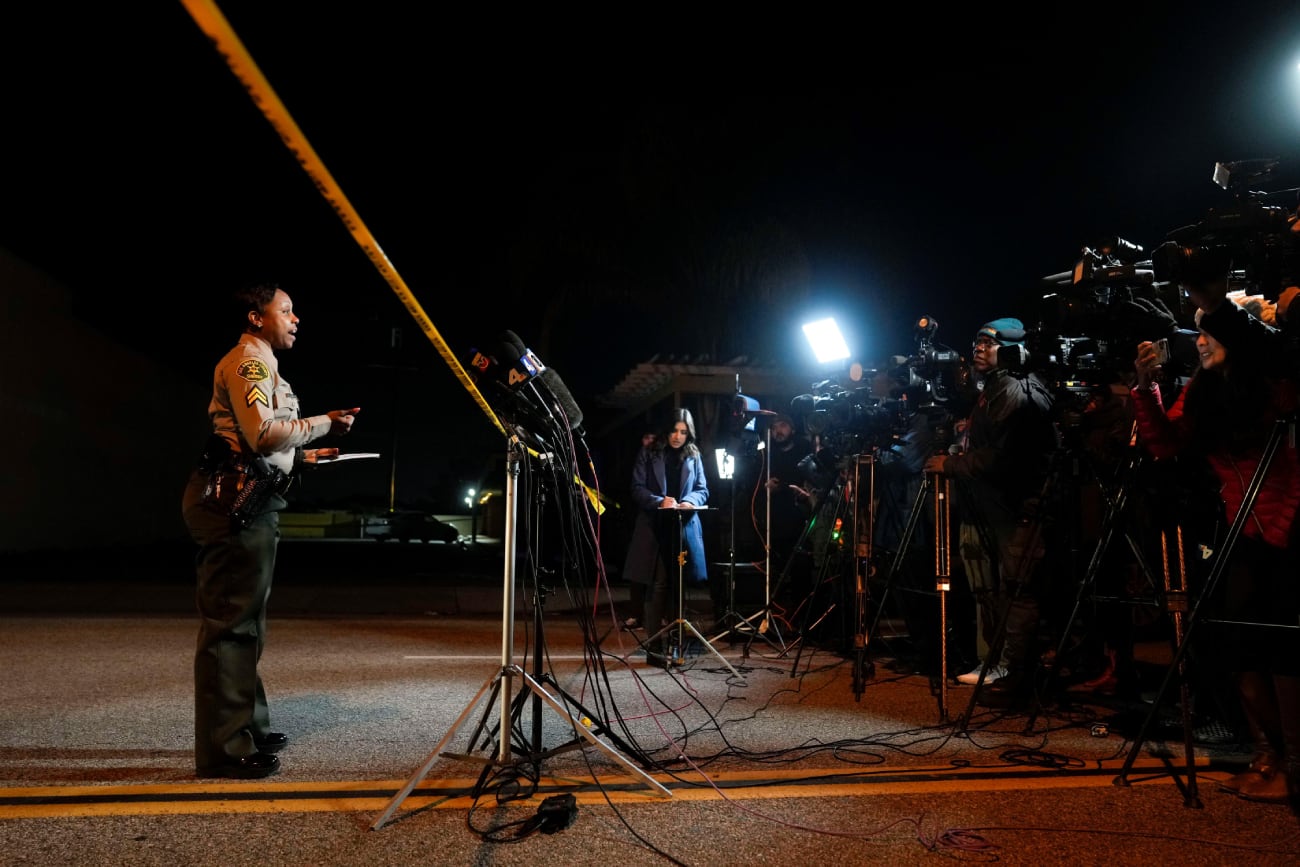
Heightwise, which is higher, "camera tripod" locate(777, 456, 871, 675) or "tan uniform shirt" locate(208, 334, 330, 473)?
"tan uniform shirt" locate(208, 334, 330, 473)

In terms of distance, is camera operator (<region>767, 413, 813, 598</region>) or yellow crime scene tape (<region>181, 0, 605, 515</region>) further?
camera operator (<region>767, 413, 813, 598</region>)

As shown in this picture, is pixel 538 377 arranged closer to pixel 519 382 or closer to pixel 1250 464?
pixel 519 382

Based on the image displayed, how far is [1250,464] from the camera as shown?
3051 millimetres

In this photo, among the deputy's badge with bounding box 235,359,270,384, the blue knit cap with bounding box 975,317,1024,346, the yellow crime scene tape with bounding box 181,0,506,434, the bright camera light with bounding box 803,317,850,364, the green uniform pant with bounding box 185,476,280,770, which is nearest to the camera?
the yellow crime scene tape with bounding box 181,0,506,434

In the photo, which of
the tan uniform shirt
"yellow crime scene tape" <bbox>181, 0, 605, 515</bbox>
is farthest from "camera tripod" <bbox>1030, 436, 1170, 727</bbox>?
the tan uniform shirt

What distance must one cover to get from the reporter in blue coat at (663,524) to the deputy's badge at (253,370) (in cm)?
308

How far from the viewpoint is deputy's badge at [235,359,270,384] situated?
3.01 metres

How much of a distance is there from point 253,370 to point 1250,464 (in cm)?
388

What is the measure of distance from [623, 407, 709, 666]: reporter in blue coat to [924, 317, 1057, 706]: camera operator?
1913mm

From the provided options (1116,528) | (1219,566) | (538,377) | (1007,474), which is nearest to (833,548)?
(1007,474)

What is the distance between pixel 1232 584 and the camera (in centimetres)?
304

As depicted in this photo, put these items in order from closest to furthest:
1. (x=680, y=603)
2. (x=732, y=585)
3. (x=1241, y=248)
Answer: (x=1241, y=248) → (x=680, y=603) → (x=732, y=585)

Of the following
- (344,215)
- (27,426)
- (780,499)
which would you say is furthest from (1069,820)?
(27,426)

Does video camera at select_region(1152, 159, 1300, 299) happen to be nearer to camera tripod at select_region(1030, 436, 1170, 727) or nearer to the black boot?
camera tripod at select_region(1030, 436, 1170, 727)
